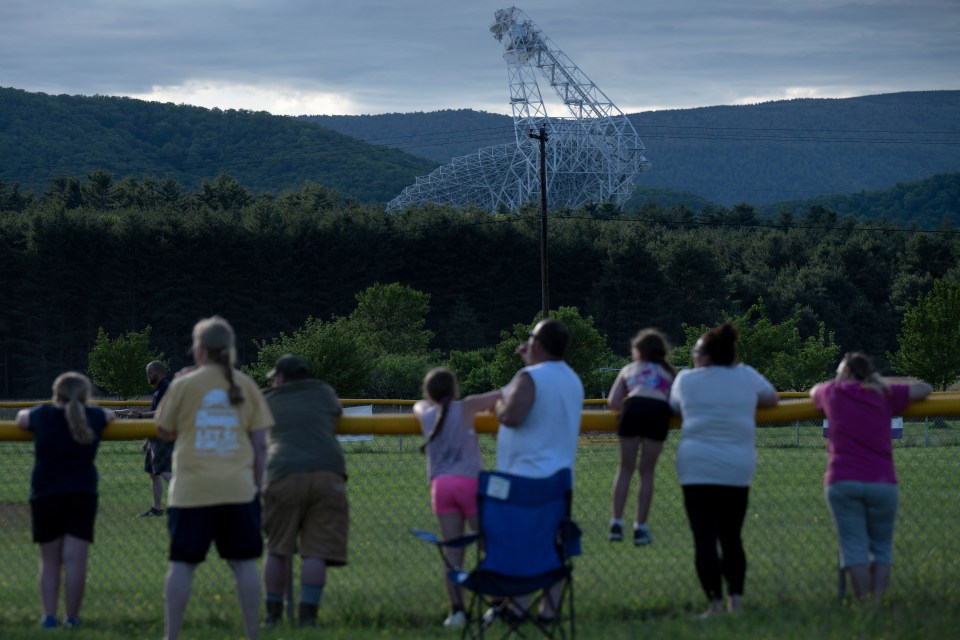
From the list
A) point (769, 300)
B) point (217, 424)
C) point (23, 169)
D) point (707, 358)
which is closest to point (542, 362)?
point (707, 358)

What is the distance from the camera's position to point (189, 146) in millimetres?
181125

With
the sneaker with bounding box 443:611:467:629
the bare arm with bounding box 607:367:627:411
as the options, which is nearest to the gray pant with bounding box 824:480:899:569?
the bare arm with bounding box 607:367:627:411

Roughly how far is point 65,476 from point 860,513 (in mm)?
4475

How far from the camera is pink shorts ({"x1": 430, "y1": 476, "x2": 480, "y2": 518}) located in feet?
23.9

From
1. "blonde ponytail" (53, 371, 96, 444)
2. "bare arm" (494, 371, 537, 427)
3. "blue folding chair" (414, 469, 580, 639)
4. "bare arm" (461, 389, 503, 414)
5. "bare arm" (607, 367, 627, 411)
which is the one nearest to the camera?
"blue folding chair" (414, 469, 580, 639)

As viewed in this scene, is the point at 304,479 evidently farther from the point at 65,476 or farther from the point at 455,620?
the point at 65,476

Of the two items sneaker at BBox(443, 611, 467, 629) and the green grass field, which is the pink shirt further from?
sneaker at BBox(443, 611, 467, 629)

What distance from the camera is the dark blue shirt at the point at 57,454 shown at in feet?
23.6

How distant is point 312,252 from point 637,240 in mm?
20977

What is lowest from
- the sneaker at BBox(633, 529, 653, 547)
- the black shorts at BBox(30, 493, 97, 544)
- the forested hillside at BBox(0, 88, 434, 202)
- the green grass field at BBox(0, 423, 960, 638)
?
the green grass field at BBox(0, 423, 960, 638)

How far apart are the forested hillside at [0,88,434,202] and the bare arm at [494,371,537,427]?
529ft

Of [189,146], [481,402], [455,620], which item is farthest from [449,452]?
[189,146]

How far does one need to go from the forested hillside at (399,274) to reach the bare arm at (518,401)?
69524 mm

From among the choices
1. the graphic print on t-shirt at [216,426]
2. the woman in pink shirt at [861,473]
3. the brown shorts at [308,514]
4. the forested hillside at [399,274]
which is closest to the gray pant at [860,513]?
the woman in pink shirt at [861,473]
